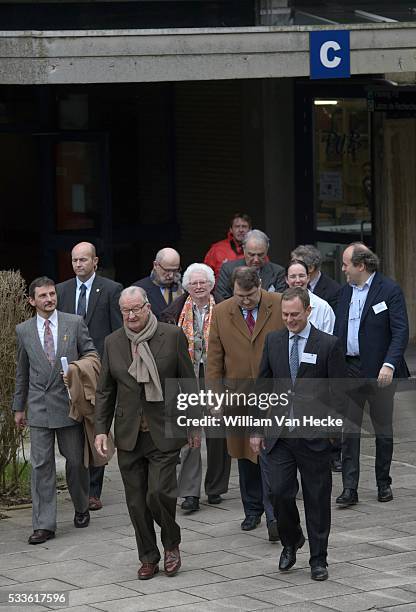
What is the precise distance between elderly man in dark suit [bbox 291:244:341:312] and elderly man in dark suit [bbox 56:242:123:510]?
4.83ft

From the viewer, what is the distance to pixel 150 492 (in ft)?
30.6

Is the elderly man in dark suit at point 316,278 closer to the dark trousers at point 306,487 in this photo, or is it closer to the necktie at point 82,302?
the necktie at point 82,302

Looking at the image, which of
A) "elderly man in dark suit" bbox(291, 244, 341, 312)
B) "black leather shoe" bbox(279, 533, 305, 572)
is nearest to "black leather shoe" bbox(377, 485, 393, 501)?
"elderly man in dark suit" bbox(291, 244, 341, 312)

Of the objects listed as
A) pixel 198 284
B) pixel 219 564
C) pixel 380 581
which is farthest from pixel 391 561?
pixel 198 284

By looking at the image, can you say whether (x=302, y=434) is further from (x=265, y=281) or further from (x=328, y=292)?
(x=328, y=292)

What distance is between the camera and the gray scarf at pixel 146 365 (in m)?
9.31

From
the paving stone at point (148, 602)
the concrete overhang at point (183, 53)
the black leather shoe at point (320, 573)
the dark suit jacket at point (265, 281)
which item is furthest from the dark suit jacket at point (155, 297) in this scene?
the paving stone at point (148, 602)

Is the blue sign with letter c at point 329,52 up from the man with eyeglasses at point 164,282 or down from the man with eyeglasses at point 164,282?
up

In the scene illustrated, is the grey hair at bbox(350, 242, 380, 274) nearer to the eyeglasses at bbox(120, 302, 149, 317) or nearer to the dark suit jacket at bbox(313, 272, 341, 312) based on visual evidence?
the dark suit jacket at bbox(313, 272, 341, 312)

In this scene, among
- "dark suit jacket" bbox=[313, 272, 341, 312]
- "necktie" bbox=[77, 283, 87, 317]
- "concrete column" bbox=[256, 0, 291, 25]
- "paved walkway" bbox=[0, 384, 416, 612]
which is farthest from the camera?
"concrete column" bbox=[256, 0, 291, 25]

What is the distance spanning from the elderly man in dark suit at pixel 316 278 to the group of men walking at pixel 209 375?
0.01 meters

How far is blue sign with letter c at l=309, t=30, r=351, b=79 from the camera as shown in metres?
14.4

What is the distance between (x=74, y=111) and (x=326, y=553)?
989 cm

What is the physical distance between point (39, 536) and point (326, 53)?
6.22m
